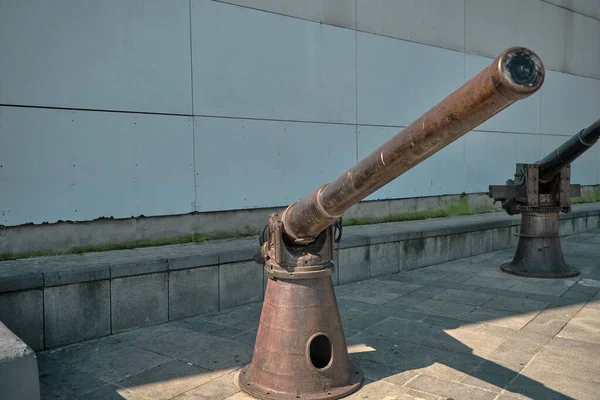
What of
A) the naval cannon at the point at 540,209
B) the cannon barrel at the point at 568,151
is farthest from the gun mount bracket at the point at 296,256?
the naval cannon at the point at 540,209

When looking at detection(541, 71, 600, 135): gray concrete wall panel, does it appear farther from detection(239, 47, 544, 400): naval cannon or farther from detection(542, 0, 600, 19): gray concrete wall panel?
detection(239, 47, 544, 400): naval cannon

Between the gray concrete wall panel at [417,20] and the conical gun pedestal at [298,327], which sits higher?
the gray concrete wall panel at [417,20]

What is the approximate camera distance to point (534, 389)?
4027 mm

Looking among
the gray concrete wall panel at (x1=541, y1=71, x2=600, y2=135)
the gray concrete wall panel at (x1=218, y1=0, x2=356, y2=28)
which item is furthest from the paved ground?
the gray concrete wall panel at (x1=541, y1=71, x2=600, y2=135)

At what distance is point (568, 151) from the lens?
7.62 meters

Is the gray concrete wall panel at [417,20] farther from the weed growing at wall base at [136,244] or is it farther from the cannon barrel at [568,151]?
the weed growing at wall base at [136,244]

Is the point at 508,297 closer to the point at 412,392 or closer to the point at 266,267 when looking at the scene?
the point at 412,392

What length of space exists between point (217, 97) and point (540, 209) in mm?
4998

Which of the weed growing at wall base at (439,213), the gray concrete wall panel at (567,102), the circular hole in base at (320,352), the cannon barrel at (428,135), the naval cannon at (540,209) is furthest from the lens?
the gray concrete wall panel at (567,102)

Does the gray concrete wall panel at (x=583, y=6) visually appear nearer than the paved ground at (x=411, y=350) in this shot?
No

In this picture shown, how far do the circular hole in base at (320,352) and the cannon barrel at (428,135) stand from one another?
86 centimetres

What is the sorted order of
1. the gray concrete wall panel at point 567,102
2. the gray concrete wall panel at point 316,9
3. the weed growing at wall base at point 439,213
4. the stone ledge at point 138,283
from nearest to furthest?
1. the stone ledge at point 138,283
2. the gray concrete wall panel at point 316,9
3. the weed growing at wall base at point 439,213
4. the gray concrete wall panel at point 567,102

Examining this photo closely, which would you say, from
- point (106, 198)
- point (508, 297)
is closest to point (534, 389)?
point (508, 297)

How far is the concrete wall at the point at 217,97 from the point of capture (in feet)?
19.8
